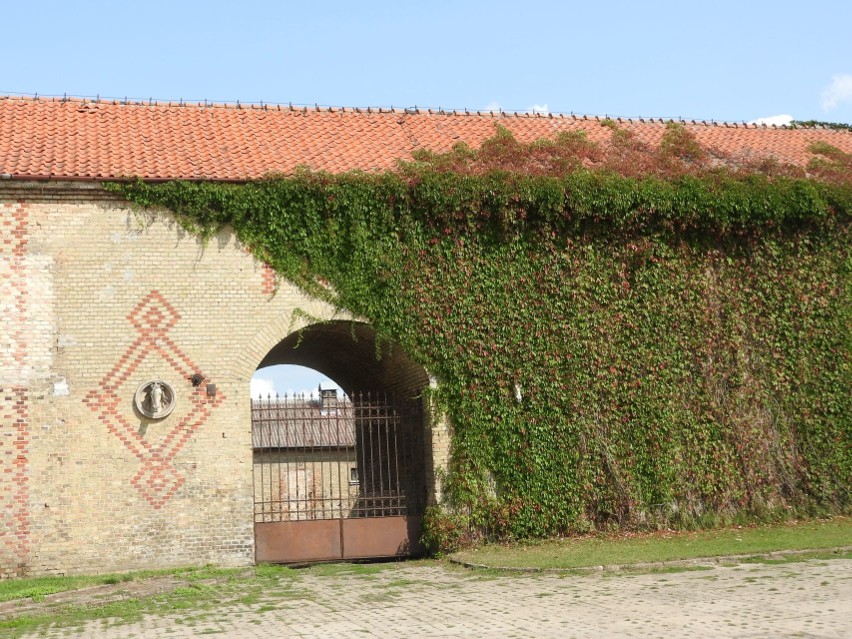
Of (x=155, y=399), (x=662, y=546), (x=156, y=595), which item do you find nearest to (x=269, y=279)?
(x=155, y=399)

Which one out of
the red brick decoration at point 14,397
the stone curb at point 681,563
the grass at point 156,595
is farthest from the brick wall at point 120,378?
the stone curb at point 681,563

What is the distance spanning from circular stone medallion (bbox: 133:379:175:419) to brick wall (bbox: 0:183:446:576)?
4.2 inches

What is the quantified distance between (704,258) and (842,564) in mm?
6354

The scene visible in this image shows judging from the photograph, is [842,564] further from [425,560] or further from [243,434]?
[243,434]

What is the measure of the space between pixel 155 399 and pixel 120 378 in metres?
0.61

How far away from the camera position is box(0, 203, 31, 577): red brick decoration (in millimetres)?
13781

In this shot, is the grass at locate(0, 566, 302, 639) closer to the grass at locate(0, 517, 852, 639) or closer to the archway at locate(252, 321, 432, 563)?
the grass at locate(0, 517, 852, 639)

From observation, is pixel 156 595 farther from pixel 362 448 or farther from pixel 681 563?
pixel 362 448

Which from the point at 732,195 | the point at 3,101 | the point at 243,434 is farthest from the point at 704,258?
the point at 3,101

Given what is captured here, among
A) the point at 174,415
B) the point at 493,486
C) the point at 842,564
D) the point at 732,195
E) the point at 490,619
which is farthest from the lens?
the point at 732,195

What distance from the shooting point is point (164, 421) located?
14539 millimetres

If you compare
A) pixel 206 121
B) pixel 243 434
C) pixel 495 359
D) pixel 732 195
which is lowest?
pixel 243 434

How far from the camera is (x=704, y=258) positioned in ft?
55.3

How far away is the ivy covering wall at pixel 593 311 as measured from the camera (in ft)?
50.7
